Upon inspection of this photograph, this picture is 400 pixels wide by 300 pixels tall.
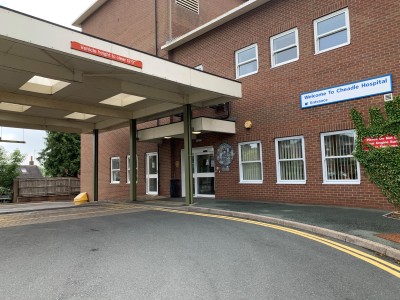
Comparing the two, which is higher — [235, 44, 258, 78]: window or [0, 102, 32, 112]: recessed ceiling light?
[235, 44, 258, 78]: window

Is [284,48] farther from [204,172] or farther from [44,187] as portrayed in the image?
[44,187]

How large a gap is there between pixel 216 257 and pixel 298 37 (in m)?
10.0

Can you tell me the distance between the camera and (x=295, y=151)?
1285 centimetres

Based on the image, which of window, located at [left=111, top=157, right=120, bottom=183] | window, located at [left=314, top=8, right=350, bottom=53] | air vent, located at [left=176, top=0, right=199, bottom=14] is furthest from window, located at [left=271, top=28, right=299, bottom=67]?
window, located at [left=111, top=157, right=120, bottom=183]

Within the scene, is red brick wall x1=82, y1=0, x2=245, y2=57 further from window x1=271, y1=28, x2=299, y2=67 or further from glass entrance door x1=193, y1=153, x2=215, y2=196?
window x1=271, y1=28, x2=299, y2=67

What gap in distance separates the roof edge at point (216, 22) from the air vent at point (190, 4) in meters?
3.08

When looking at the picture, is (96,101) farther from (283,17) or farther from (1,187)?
(1,187)

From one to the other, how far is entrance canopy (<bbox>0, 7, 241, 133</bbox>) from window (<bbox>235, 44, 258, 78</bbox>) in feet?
7.39

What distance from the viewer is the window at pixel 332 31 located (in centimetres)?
1155

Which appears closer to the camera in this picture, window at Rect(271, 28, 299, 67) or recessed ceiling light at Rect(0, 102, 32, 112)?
window at Rect(271, 28, 299, 67)

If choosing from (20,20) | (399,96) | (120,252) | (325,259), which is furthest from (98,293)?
(399,96)

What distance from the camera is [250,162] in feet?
47.0

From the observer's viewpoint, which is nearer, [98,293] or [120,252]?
[98,293]

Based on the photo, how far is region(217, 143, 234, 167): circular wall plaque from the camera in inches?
590
